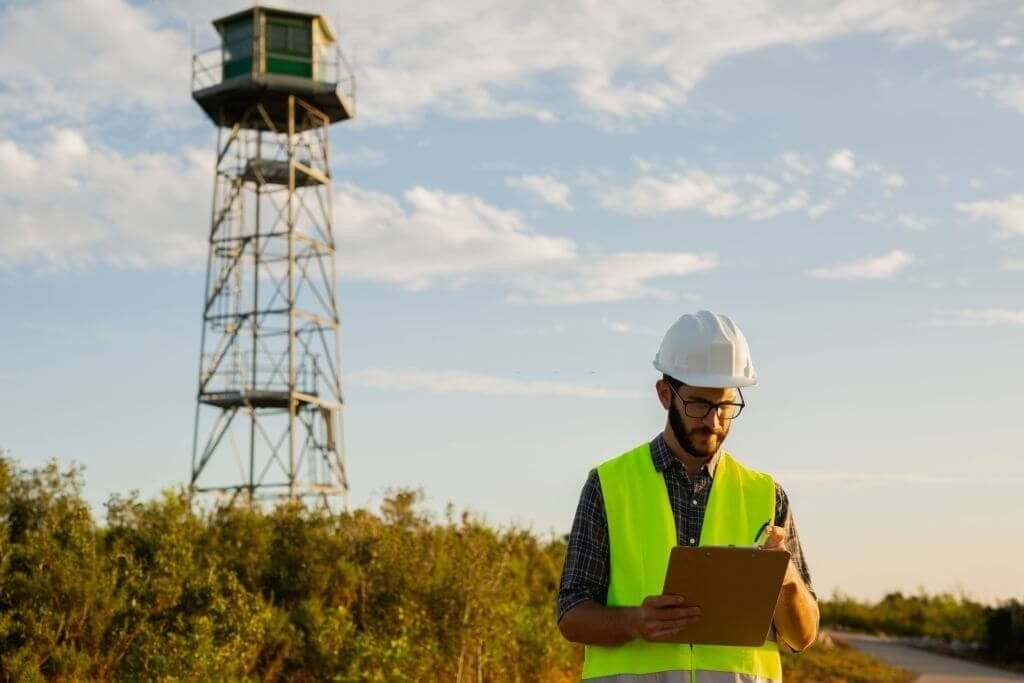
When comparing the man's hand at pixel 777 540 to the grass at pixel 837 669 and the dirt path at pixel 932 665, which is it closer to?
the grass at pixel 837 669

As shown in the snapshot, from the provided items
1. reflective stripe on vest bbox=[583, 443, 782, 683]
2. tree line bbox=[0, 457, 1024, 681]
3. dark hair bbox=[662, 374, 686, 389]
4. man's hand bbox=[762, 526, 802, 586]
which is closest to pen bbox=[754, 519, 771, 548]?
reflective stripe on vest bbox=[583, 443, 782, 683]

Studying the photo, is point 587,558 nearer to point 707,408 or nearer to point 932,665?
point 707,408

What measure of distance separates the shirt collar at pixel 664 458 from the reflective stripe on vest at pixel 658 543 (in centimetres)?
2

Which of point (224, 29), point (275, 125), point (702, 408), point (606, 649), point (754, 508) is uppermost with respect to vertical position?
point (224, 29)

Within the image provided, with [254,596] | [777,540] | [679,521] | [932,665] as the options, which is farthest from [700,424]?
[932,665]

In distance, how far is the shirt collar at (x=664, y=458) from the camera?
463cm

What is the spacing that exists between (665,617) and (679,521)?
0.49 m

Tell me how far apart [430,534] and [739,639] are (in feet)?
38.5

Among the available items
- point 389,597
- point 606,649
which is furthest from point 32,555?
point 606,649

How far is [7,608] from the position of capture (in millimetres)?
11383

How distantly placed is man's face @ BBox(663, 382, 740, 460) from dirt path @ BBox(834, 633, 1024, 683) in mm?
19470

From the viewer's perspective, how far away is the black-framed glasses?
4.50m

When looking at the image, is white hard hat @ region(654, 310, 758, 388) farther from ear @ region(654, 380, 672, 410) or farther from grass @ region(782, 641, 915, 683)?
grass @ region(782, 641, 915, 683)

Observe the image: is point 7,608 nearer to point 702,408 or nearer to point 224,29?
point 702,408
